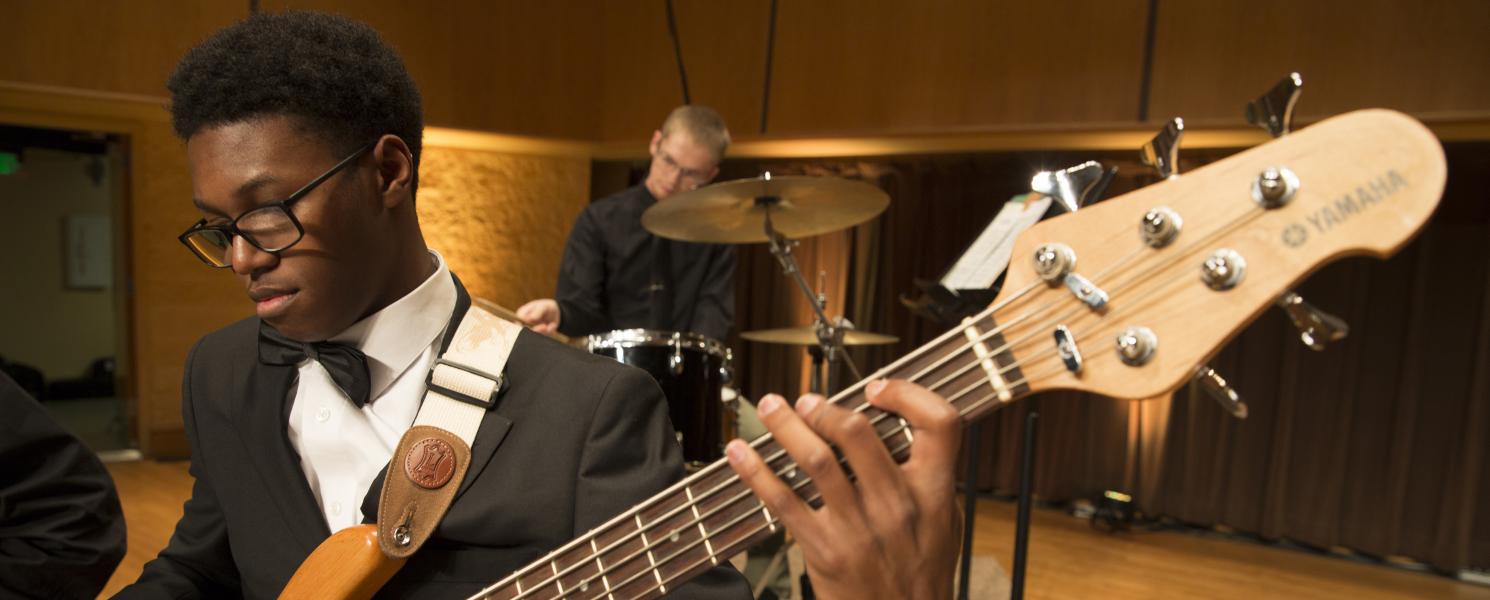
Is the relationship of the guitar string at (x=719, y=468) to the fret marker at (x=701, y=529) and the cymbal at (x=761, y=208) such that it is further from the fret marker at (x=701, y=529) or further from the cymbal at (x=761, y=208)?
the cymbal at (x=761, y=208)

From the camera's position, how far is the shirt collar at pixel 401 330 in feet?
3.65

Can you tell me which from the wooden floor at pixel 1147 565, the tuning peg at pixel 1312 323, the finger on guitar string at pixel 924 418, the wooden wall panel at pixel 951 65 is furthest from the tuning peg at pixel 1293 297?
the wooden wall panel at pixel 951 65

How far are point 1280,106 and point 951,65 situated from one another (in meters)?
4.04

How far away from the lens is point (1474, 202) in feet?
13.4

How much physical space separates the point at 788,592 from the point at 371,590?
7.97 ft

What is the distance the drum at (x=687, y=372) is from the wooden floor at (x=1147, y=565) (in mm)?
1698

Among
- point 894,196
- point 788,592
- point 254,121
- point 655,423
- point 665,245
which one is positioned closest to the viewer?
point 254,121

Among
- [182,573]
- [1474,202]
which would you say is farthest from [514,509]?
[1474,202]

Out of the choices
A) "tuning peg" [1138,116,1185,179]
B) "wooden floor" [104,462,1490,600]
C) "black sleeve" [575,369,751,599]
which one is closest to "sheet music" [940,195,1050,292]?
"black sleeve" [575,369,751,599]

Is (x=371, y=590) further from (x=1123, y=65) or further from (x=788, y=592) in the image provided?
(x=1123, y=65)

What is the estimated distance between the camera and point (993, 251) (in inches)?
79.3

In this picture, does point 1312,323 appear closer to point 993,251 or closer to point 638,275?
point 993,251

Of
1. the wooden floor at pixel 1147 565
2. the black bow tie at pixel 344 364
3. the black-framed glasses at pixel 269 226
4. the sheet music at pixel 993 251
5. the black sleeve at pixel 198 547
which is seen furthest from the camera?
the wooden floor at pixel 1147 565

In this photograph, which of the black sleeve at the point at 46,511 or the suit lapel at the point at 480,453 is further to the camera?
the black sleeve at the point at 46,511
